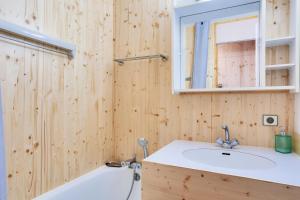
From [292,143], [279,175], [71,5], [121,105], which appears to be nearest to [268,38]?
[292,143]

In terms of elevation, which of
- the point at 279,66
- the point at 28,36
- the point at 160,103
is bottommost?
the point at 160,103

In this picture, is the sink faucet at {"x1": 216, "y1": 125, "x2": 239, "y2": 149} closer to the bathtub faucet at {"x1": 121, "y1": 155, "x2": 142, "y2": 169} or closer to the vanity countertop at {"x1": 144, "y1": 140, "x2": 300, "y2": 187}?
the vanity countertop at {"x1": 144, "y1": 140, "x2": 300, "y2": 187}

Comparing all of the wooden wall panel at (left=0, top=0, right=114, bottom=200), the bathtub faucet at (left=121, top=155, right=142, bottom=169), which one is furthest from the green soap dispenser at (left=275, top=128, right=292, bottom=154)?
the wooden wall panel at (left=0, top=0, right=114, bottom=200)

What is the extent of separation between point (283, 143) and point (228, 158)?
13.6 inches

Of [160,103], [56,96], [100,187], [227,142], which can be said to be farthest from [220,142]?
[56,96]

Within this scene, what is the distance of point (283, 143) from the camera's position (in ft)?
4.04

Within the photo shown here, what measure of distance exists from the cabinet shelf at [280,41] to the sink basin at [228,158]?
743 mm

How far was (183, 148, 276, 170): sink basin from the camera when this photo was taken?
1.19m

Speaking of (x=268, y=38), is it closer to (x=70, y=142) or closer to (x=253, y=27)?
(x=253, y=27)

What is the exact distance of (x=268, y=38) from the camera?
4.37 feet

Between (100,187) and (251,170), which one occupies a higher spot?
(251,170)

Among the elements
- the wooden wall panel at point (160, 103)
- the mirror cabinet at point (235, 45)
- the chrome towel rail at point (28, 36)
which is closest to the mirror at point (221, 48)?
the mirror cabinet at point (235, 45)

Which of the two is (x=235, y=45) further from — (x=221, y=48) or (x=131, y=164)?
(x=131, y=164)

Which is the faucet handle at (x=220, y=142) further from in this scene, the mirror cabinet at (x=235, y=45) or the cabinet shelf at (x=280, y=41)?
the cabinet shelf at (x=280, y=41)
